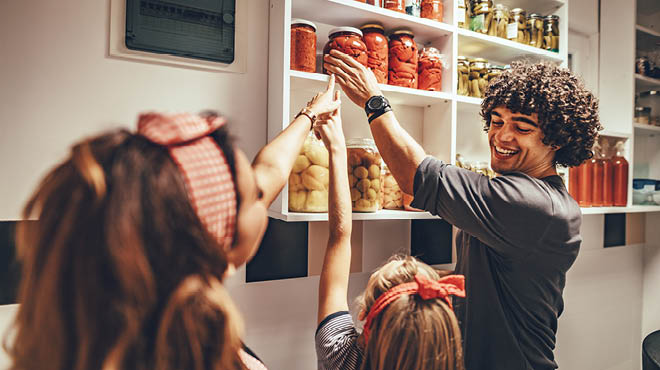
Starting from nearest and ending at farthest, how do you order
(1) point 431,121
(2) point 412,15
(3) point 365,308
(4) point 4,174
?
(3) point 365,308
(4) point 4,174
(2) point 412,15
(1) point 431,121

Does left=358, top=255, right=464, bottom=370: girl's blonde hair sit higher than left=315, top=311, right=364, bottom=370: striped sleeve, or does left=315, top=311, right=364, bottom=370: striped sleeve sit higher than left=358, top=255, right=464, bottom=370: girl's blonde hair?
left=358, top=255, right=464, bottom=370: girl's blonde hair

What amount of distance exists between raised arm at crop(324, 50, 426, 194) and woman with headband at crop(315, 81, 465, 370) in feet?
0.87

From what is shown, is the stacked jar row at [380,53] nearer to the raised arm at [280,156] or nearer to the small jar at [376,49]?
the small jar at [376,49]

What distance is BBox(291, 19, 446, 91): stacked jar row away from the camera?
1083mm

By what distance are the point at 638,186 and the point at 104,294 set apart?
2.43 metres

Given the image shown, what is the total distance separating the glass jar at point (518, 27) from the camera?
1.45 meters

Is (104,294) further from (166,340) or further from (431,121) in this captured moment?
(431,121)

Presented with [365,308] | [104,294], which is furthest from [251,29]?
[104,294]

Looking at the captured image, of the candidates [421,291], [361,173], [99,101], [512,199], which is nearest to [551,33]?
[512,199]

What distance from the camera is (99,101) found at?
101 cm

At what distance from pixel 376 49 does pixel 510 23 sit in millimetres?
643

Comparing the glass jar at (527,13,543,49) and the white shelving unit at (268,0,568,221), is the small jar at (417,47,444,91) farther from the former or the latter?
the glass jar at (527,13,543,49)

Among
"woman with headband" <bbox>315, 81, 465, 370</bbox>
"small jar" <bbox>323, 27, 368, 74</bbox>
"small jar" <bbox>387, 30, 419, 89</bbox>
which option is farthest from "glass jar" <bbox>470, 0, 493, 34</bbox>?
"woman with headband" <bbox>315, 81, 465, 370</bbox>

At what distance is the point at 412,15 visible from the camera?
121 centimetres
